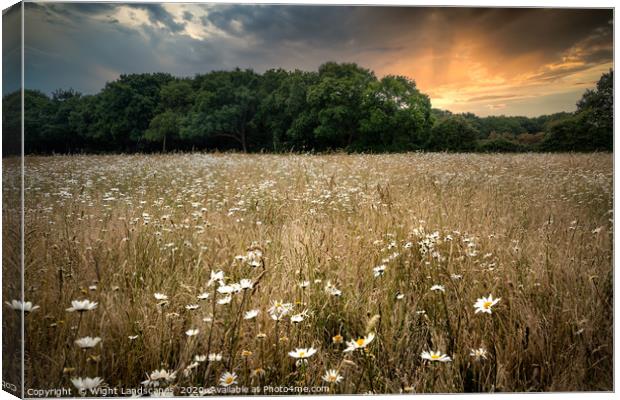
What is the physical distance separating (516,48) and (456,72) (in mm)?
463

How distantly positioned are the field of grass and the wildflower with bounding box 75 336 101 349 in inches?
2.9

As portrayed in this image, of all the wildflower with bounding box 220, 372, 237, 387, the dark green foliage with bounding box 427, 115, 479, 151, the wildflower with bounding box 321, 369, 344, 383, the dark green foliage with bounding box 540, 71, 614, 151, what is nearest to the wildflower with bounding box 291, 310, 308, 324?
the wildflower with bounding box 321, 369, 344, 383

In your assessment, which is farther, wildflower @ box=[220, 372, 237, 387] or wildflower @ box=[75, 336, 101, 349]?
wildflower @ box=[220, 372, 237, 387]

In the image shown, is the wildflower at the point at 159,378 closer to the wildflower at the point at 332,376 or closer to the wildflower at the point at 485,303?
the wildflower at the point at 332,376

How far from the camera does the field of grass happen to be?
260 cm

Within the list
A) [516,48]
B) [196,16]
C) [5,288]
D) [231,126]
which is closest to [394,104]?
[516,48]

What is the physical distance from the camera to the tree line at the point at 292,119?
327 cm

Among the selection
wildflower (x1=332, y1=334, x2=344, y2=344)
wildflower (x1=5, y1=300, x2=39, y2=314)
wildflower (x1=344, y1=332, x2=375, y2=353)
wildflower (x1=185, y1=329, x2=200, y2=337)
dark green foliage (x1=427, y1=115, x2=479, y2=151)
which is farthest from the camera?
dark green foliage (x1=427, y1=115, x2=479, y2=151)

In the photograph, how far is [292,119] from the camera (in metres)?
3.66

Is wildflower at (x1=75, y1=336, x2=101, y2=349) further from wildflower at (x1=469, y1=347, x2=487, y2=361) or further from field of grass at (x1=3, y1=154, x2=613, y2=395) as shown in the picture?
wildflower at (x1=469, y1=347, x2=487, y2=361)

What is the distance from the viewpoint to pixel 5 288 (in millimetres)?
2898

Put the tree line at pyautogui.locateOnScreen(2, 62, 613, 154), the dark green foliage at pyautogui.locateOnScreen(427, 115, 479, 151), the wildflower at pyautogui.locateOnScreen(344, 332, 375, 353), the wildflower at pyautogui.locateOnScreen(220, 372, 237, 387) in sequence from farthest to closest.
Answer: the dark green foliage at pyautogui.locateOnScreen(427, 115, 479, 151)
the tree line at pyautogui.locateOnScreen(2, 62, 613, 154)
the wildflower at pyautogui.locateOnScreen(220, 372, 237, 387)
the wildflower at pyautogui.locateOnScreen(344, 332, 375, 353)

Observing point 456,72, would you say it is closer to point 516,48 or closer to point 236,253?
point 516,48

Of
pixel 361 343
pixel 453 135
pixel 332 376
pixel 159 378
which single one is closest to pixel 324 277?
pixel 332 376
